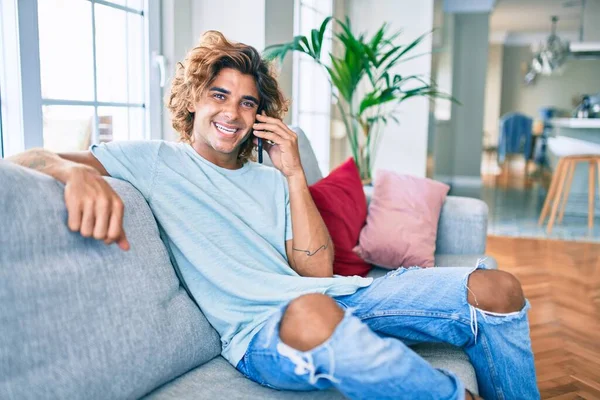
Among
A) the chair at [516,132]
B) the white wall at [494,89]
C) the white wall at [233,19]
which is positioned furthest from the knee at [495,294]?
the white wall at [494,89]

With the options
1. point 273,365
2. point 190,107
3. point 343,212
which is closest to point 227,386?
point 273,365

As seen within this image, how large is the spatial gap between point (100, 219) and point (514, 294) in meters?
0.93

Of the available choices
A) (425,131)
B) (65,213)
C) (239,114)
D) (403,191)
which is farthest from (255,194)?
(425,131)

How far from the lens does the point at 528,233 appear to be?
14.8ft

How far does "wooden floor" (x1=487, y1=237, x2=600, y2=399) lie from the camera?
199 cm

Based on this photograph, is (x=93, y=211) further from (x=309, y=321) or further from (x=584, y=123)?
(x=584, y=123)

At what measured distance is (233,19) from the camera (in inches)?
101

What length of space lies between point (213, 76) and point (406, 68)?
3254 mm

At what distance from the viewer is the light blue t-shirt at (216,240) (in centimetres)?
128

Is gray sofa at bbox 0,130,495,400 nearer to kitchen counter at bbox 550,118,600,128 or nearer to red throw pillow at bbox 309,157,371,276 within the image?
red throw pillow at bbox 309,157,371,276

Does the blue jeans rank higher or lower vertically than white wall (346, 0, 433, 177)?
lower

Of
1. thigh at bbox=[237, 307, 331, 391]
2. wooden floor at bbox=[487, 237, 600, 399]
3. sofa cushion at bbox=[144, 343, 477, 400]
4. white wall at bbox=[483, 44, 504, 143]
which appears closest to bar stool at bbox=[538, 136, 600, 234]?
wooden floor at bbox=[487, 237, 600, 399]

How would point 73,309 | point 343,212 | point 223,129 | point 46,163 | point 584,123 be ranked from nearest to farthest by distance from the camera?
point 73,309
point 46,163
point 223,129
point 343,212
point 584,123

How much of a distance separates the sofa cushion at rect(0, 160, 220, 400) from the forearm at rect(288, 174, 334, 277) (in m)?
0.37
